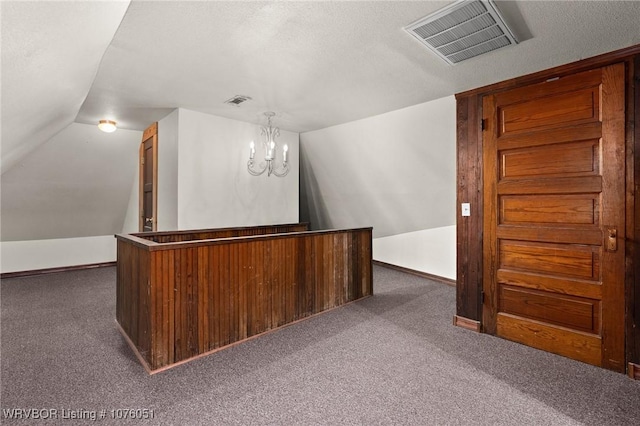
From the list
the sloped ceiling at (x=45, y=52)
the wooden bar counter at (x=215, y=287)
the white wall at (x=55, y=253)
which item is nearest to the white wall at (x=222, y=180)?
the wooden bar counter at (x=215, y=287)

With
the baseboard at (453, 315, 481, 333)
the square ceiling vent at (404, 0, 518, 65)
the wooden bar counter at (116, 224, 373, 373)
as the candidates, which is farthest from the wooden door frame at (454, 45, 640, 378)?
the wooden bar counter at (116, 224, 373, 373)

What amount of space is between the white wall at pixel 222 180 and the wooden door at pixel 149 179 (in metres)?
0.86

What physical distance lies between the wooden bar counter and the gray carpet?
14 centimetres

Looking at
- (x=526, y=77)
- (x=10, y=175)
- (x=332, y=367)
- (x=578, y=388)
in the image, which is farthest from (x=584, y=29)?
(x=10, y=175)

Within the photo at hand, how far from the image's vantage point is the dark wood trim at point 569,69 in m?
2.14

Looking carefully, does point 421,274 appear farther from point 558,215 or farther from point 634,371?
point 634,371

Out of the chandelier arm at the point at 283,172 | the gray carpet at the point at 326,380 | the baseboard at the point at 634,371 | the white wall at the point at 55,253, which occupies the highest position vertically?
the chandelier arm at the point at 283,172

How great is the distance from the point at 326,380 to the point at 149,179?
444cm

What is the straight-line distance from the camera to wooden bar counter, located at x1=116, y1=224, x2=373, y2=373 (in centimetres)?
226

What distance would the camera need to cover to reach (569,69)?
2.34 meters

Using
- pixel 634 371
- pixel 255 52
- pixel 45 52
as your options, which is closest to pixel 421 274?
pixel 634 371

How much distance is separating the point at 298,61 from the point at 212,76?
92 centimetres

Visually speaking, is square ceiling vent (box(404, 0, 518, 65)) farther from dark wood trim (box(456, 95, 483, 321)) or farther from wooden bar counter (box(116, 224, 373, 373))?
wooden bar counter (box(116, 224, 373, 373))

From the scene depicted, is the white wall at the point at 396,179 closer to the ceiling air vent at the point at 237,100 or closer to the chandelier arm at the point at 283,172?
the chandelier arm at the point at 283,172
